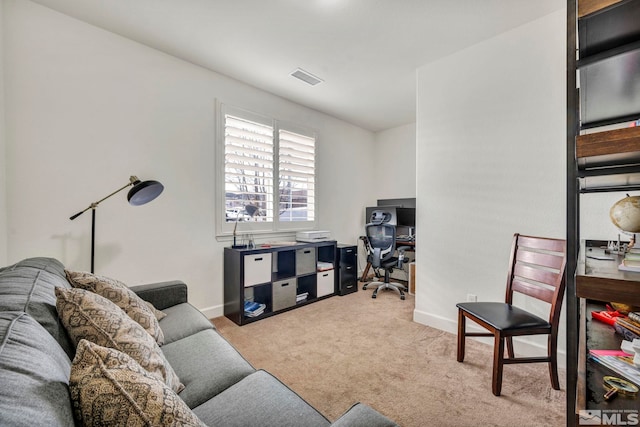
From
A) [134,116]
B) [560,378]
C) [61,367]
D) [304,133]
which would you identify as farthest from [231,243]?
[560,378]

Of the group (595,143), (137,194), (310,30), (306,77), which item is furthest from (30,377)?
(306,77)

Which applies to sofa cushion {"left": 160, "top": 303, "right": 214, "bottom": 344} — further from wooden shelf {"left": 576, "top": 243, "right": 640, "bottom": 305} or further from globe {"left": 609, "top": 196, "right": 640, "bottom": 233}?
globe {"left": 609, "top": 196, "right": 640, "bottom": 233}

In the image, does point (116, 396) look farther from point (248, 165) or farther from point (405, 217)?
point (405, 217)

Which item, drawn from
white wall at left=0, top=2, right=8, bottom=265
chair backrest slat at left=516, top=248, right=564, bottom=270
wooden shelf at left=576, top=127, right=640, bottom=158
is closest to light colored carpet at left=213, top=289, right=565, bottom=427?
chair backrest slat at left=516, top=248, right=564, bottom=270

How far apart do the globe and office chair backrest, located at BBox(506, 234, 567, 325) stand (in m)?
0.87

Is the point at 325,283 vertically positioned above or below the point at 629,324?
below

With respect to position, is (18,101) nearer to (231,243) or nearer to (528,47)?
(231,243)

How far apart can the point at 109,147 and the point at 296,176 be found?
207 centimetres

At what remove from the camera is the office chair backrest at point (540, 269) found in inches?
67.0

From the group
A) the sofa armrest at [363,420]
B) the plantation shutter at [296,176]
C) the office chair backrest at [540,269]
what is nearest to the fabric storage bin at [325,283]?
the plantation shutter at [296,176]

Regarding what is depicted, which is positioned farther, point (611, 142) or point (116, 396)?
point (116, 396)

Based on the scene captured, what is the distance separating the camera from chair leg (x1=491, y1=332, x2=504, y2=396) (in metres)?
1.66

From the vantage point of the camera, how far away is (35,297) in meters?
0.97

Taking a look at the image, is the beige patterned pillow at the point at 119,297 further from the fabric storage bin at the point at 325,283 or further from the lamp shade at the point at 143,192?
the fabric storage bin at the point at 325,283
